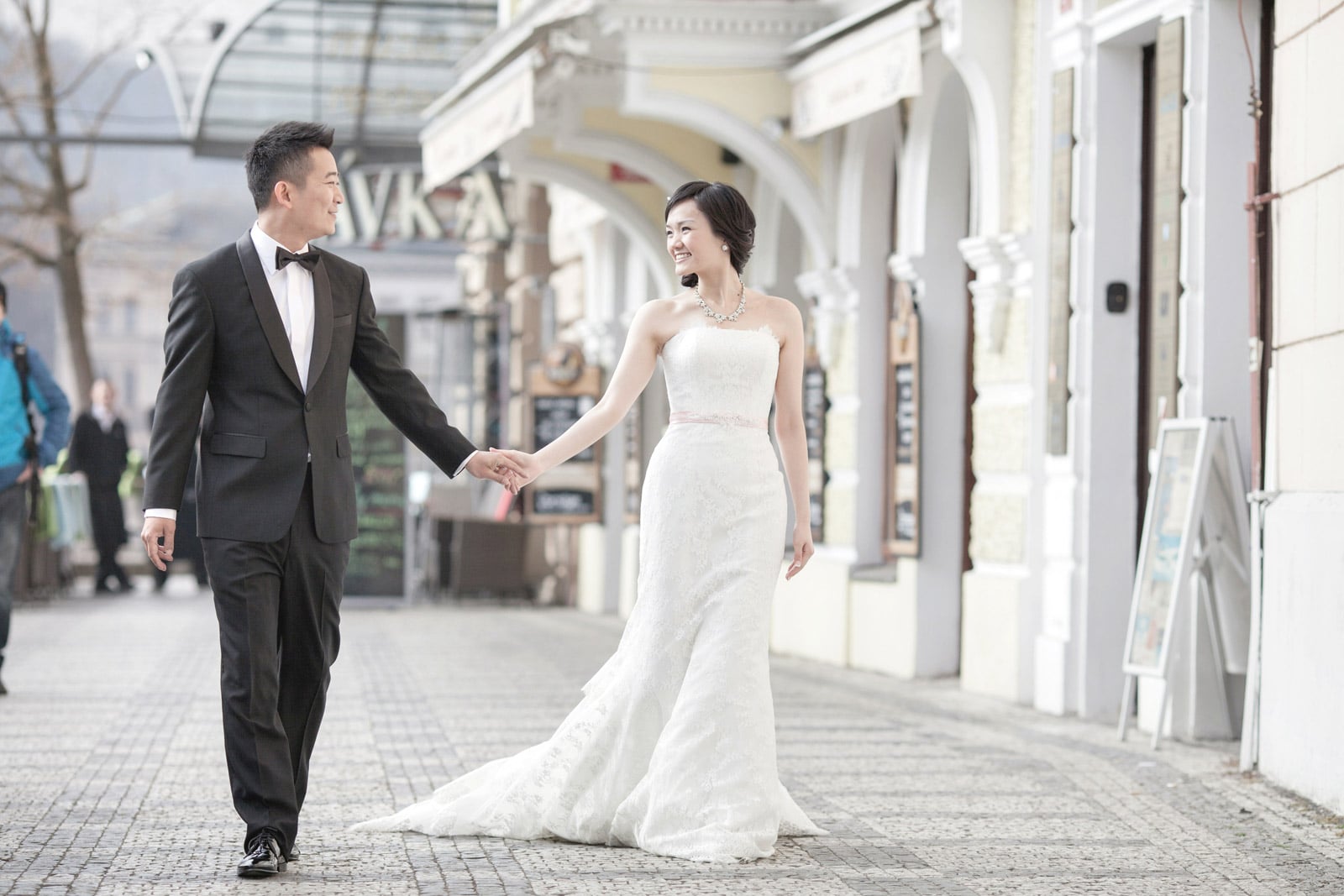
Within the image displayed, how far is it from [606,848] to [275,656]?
3.73 ft

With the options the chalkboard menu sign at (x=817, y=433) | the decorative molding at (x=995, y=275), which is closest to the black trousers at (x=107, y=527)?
the chalkboard menu sign at (x=817, y=433)

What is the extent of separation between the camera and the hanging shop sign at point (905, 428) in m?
11.8

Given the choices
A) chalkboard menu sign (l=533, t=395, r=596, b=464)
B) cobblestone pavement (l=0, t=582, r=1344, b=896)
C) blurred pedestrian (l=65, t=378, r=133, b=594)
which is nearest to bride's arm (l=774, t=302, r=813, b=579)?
cobblestone pavement (l=0, t=582, r=1344, b=896)

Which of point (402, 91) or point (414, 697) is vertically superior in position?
point (402, 91)

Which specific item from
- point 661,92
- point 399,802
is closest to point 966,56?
point 661,92

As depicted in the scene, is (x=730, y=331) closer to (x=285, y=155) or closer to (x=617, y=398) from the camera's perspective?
(x=617, y=398)

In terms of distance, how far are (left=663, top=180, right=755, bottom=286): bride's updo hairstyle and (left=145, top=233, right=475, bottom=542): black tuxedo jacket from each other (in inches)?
46.8

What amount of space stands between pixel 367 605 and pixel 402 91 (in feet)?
24.4

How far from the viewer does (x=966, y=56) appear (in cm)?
1058

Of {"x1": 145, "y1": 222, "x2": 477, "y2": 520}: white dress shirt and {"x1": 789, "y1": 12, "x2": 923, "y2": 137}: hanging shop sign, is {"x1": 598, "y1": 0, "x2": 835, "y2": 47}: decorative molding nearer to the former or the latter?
{"x1": 789, "y1": 12, "x2": 923, "y2": 137}: hanging shop sign

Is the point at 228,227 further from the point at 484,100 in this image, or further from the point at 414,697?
the point at 414,697

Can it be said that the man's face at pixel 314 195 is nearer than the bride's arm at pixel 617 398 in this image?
Yes

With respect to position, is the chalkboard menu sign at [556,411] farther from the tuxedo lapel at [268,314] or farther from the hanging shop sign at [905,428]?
the tuxedo lapel at [268,314]

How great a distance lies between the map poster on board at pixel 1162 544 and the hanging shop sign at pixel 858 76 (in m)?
2.88
